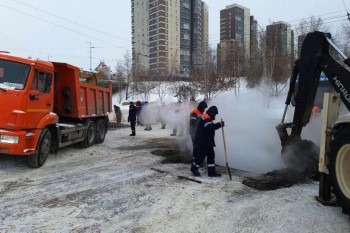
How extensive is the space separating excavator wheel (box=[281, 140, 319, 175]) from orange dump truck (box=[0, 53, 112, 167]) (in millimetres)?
5861

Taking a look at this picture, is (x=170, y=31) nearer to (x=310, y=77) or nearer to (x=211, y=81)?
(x=211, y=81)

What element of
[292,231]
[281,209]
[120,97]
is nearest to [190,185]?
[281,209]

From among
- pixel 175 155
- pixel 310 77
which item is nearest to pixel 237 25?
pixel 175 155

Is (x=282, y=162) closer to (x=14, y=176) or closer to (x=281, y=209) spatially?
(x=281, y=209)

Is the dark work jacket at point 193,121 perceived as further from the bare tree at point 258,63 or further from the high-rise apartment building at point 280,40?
the high-rise apartment building at point 280,40

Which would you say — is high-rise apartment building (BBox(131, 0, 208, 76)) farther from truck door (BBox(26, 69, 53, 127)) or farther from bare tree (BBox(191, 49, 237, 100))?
truck door (BBox(26, 69, 53, 127))

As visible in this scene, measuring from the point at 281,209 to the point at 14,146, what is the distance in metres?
5.93

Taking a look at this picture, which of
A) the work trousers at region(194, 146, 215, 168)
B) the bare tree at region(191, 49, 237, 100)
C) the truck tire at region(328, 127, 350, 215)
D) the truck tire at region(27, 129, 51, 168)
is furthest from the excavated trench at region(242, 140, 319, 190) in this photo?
the bare tree at region(191, 49, 237, 100)

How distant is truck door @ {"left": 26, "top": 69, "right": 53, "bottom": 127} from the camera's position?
28.9ft

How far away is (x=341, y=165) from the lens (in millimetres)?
5500

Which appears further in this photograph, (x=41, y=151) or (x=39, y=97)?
(x=41, y=151)

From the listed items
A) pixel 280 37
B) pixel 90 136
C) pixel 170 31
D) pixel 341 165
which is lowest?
pixel 90 136

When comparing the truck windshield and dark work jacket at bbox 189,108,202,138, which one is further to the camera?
dark work jacket at bbox 189,108,202,138

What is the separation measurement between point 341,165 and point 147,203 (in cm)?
314
